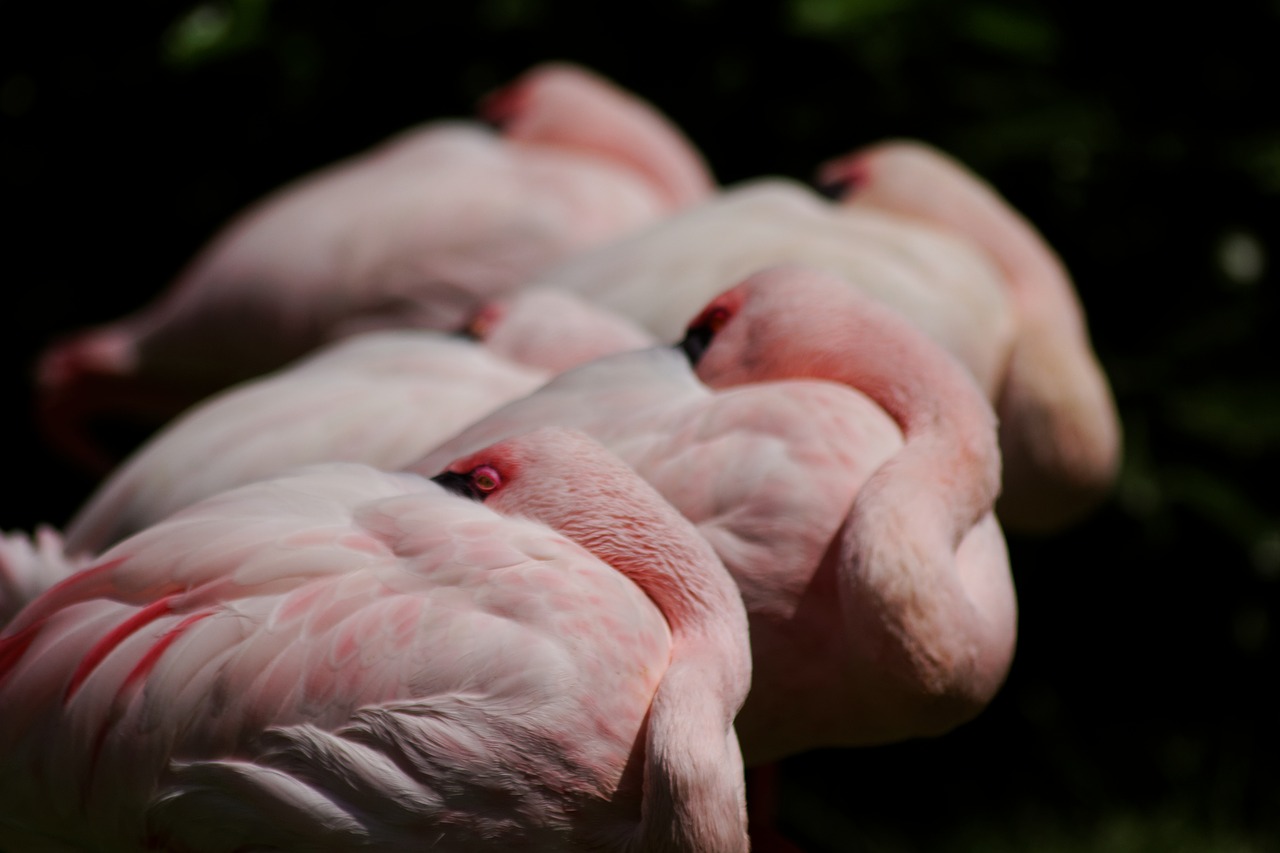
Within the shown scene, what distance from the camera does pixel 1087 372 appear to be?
10.1 ft

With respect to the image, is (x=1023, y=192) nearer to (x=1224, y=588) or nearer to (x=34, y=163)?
(x=1224, y=588)

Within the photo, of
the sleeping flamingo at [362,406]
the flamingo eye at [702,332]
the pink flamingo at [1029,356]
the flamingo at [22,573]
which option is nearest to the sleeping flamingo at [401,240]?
the pink flamingo at [1029,356]

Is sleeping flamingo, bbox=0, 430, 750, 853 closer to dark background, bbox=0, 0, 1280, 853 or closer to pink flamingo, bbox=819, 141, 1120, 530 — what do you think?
pink flamingo, bbox=819, 141, 1120, 530

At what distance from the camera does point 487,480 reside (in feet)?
A: 6.25

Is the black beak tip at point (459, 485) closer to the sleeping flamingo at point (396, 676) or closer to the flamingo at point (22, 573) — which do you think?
the sleeping flamingo at point (396, 676)

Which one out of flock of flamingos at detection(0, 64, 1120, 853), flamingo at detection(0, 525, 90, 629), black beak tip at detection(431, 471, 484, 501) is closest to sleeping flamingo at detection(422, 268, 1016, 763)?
flock of flamingos at detection(0, 64, 1120, 853)

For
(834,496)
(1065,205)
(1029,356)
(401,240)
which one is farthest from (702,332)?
(1065,205)

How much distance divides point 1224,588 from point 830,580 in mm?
2386

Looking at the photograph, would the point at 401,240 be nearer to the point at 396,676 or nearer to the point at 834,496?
the point at 834,496

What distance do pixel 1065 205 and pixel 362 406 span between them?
2.28 m

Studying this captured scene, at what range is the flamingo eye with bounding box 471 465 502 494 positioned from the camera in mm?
1901

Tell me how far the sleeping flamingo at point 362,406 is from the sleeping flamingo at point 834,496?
260mm

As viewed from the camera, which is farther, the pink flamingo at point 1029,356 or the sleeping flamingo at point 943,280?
the pink flamingo at point 1029,356

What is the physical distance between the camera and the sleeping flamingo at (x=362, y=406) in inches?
94.9
